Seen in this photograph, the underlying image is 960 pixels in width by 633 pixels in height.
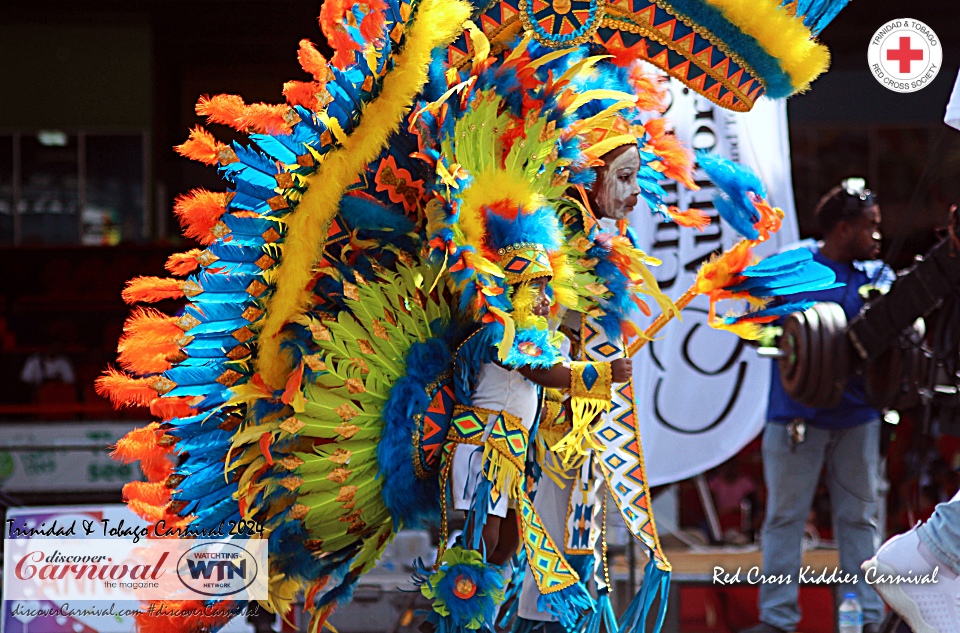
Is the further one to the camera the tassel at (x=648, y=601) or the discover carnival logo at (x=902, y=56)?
the discover carnival logo at (x=902, y=56)

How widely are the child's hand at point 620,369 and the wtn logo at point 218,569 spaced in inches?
49.6

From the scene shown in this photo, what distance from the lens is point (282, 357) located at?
316 cm

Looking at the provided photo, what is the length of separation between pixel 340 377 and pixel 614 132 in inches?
47.5

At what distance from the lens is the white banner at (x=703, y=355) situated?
15.2 ft

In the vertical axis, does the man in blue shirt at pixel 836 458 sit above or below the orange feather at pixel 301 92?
below

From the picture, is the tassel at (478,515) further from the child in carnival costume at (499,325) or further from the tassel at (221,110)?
the tassel at (221,110)

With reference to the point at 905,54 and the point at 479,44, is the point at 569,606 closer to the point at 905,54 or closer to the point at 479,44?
the point at 479,44

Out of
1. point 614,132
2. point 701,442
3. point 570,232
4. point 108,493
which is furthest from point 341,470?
point 108,493

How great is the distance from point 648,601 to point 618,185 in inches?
52.0

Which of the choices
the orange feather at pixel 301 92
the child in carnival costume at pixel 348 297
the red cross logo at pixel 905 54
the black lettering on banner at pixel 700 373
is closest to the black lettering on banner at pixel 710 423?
the black lettering on banner at pixel 700 373

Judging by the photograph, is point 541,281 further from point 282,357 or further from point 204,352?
point 204,352

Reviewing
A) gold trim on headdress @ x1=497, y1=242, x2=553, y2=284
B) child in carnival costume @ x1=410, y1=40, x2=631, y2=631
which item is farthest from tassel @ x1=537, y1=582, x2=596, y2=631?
gold trim on headdress @ x1=497, y1=242, x2=553, y2=284

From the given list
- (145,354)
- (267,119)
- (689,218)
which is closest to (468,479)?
(145,354)

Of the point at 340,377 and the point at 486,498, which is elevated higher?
the point at 340,377
